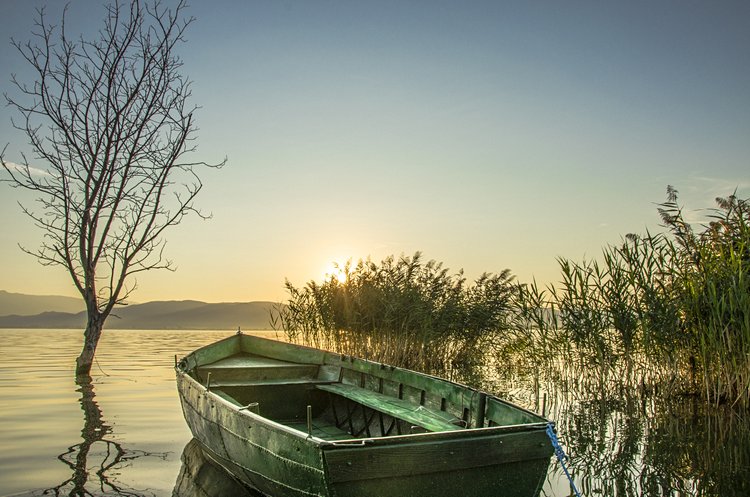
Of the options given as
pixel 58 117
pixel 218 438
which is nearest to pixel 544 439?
pixel 218 438

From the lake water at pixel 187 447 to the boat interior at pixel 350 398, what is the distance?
2.88 ft

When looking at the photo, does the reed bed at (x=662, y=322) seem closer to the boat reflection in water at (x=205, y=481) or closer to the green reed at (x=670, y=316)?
the green reed at (x=670, y=316)

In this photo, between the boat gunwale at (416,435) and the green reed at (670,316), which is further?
the green reed at (670,316)

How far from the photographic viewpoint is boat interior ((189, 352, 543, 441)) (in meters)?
5.30

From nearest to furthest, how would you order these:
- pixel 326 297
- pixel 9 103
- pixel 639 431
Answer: pixel 639 431 → pixel 9 103 → pixel 326 297

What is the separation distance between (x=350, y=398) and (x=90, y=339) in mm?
7462

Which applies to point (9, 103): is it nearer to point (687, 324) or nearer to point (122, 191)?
point (122, 191)

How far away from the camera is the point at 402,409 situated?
5910mm

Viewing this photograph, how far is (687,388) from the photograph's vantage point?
384 inches

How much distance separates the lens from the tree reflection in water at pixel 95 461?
5309mm

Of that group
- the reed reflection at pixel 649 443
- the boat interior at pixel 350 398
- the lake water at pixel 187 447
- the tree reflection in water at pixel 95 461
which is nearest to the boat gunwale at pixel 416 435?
the boat interior at pixel 350 398

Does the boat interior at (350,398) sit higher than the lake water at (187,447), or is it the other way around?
the boat interior at (350,398)

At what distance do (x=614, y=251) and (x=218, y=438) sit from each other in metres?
7.10

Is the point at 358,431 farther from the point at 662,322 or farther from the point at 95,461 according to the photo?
the point at 662,322
